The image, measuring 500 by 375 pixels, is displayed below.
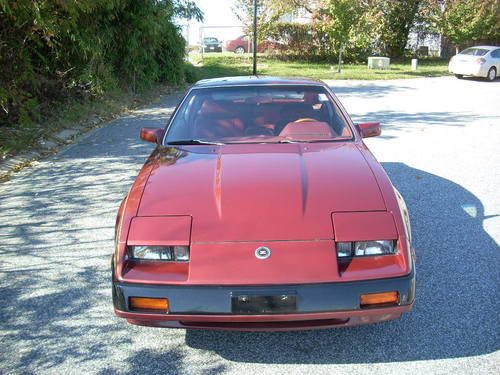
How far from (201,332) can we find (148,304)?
0.60 meters

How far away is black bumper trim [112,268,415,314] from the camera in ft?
8.17

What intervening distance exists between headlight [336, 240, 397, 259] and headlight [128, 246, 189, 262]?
79 centimetres

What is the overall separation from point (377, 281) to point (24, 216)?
3.77m

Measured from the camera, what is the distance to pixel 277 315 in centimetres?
251

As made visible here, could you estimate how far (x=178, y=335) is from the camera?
10.00 feet

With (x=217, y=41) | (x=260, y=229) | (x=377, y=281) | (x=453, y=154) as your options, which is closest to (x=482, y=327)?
(x=377, y=281)

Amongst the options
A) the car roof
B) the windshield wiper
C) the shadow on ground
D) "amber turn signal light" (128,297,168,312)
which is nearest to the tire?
the shadow on ground

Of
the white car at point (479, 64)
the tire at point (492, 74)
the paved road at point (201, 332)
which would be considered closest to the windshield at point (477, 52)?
the white car at point (479, 64)

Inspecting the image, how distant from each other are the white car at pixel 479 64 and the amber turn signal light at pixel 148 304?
2030 cm

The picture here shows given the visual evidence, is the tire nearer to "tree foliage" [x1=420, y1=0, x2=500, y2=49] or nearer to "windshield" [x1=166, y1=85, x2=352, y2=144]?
"tree foliage" [x1=420, y1=0, x2=500, y2=49]

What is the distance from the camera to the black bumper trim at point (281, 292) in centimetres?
249

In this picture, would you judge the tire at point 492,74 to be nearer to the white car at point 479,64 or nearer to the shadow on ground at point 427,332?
the white car at point 479,64

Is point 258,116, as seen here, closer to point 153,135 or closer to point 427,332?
point 153,135

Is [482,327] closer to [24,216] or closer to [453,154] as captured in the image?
[24,216]
